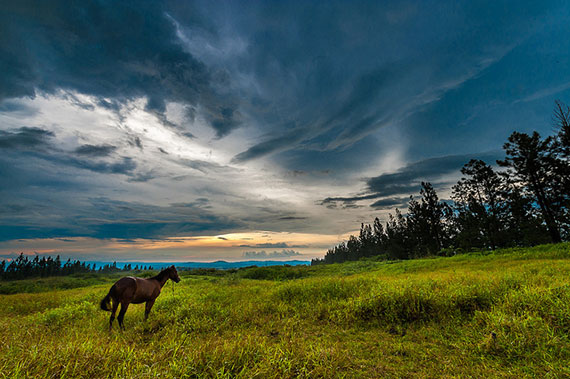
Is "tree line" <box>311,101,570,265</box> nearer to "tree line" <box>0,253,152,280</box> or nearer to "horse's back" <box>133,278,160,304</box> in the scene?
"horse's back" <box>133,278,160,304</box>

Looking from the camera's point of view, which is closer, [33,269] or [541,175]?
[541,175]

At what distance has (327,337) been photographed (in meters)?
6.41

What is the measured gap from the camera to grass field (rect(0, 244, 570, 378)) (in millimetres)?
3807

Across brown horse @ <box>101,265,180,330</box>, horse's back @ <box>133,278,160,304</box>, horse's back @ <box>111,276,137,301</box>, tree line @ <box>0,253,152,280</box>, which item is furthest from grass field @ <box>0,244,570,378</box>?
tree line @ <box>0,253,152,280</box>

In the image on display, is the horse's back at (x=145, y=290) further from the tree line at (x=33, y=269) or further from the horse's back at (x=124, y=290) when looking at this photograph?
the tree line at (x=33, y=269)

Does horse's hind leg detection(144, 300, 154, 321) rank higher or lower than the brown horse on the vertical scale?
lower

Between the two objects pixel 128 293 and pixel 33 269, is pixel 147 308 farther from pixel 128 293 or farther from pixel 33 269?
pixel 33 269

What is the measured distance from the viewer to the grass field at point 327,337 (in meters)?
3.81

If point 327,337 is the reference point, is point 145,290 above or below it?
above

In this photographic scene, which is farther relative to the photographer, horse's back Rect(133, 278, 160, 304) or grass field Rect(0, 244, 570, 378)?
horse's back Rect(133, 278, 160, 304)

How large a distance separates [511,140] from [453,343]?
35973 mm

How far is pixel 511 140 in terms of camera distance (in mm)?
29219

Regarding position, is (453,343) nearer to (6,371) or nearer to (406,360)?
(406,360)

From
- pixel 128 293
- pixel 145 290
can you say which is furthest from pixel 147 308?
pixel 128 293
